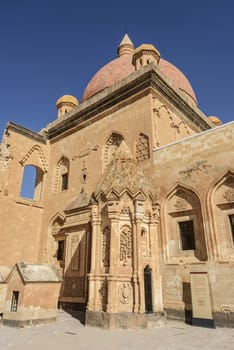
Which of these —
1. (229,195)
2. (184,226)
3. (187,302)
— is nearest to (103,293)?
(187,302)

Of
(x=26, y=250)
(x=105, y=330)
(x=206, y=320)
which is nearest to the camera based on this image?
(x=105, y=330)

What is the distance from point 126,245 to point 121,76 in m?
12.8

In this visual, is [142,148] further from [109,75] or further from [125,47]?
[125,47]

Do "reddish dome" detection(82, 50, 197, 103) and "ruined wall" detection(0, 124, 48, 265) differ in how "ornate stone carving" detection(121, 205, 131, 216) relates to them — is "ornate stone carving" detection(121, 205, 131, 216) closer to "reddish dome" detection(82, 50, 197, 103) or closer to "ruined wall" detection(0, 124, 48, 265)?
"ruined wall" detection(0, 124, 48, 265)

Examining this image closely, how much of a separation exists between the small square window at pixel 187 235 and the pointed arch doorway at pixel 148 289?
243cm

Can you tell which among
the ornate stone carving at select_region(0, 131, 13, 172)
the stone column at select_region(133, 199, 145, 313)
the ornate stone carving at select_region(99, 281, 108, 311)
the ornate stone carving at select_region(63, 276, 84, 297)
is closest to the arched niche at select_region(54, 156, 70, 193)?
the ornate stone carving at select_region(0, 131, 13, 172)

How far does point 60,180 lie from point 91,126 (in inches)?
Result: 145

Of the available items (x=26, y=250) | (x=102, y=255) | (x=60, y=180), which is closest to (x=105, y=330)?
(x=102, y=255)

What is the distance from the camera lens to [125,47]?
22.3 metres

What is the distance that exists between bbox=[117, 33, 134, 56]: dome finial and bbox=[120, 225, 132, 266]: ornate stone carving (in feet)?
60.5

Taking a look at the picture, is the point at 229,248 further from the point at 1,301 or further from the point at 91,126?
the point at 91,126

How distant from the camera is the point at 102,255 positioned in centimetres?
748

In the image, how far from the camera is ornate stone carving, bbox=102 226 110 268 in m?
7.30

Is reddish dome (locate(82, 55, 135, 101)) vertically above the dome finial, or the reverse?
the dome finial
